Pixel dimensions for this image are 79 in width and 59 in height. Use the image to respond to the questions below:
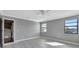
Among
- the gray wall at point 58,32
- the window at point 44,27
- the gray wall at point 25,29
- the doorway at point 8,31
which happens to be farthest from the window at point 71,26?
the doorway at point 8,31

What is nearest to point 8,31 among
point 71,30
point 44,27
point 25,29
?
point 25,29

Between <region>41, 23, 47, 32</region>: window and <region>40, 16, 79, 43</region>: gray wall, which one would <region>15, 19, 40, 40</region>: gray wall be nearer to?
<region>41, 23, 47, 32</region>: window

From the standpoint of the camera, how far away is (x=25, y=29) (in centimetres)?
782

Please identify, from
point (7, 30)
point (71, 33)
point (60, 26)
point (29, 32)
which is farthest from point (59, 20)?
point (7, 30)

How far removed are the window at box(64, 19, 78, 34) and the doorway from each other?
5.06m

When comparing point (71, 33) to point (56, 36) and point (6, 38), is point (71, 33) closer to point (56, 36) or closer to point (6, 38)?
point (56, 36)

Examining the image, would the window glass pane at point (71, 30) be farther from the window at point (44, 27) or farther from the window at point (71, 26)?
the window at point (44, 27)

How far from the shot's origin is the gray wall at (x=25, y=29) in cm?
669

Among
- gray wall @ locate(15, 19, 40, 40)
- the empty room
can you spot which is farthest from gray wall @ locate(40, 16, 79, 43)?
gray wall @ locate(15, 19, 40, 40)

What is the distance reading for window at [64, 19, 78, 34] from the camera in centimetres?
600

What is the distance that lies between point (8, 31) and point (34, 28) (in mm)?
3964

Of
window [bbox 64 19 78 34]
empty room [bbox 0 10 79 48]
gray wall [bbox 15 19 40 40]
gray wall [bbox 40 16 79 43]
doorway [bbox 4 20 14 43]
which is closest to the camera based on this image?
empty room [bbox 0 10 79 48]

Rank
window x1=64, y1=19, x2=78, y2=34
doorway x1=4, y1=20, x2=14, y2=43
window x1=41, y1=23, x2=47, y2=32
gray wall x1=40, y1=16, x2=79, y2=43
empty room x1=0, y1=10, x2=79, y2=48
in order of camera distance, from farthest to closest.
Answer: window x1=41, y1=23, x2=47, y2=32 < gray wall x1=40, y1=16, x2=79, y2=43 < window x1=64, y1=19, x2=78, y2=34 < doorway x1=4, y1=20, x2=14, y2=43 < empty room x1=0, y1=10, x2=79, y2=48

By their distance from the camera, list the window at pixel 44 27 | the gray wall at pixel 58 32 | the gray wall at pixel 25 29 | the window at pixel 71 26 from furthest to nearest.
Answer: the window at pixel 44 27 < the gray wall at pixel 25 29 < the gray wall at pixel 58 32 < the window at pixel 71 26
